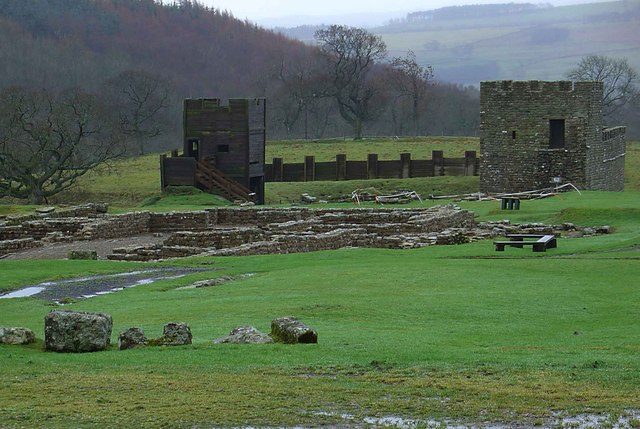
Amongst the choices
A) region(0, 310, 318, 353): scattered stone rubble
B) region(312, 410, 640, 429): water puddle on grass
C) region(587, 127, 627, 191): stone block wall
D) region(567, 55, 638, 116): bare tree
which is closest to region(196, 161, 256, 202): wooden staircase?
region(587, 127, 627, 191): stone block wall

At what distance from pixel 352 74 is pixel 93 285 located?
105 m

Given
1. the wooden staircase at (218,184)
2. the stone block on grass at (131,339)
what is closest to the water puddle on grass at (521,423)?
the stone block on grass at (131,339)

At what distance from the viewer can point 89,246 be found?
1790 inches

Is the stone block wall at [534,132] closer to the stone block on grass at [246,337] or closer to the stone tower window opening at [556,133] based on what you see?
the stone tower window opening at [556,133]

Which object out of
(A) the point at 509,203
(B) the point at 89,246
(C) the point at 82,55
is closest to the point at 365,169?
(A) the point at 509,203

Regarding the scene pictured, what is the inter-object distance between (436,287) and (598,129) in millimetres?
46927

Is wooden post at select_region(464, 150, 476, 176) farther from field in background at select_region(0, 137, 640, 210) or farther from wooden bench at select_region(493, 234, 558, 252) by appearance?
wooden bench at select_region(493, 234, 558, 252)

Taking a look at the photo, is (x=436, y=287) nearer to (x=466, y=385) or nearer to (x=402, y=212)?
(x=466, y=385)

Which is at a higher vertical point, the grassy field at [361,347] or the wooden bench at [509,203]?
the wooden bench at [509,203]

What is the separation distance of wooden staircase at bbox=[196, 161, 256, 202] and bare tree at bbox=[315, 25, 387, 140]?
54194 mm

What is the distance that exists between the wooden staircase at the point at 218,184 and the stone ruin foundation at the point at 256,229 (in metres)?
14.0

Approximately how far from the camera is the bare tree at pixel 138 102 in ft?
424

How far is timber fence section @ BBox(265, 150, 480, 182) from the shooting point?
87.6 meters

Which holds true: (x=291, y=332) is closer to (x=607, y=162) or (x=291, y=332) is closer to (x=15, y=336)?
(x=15, y=336)
